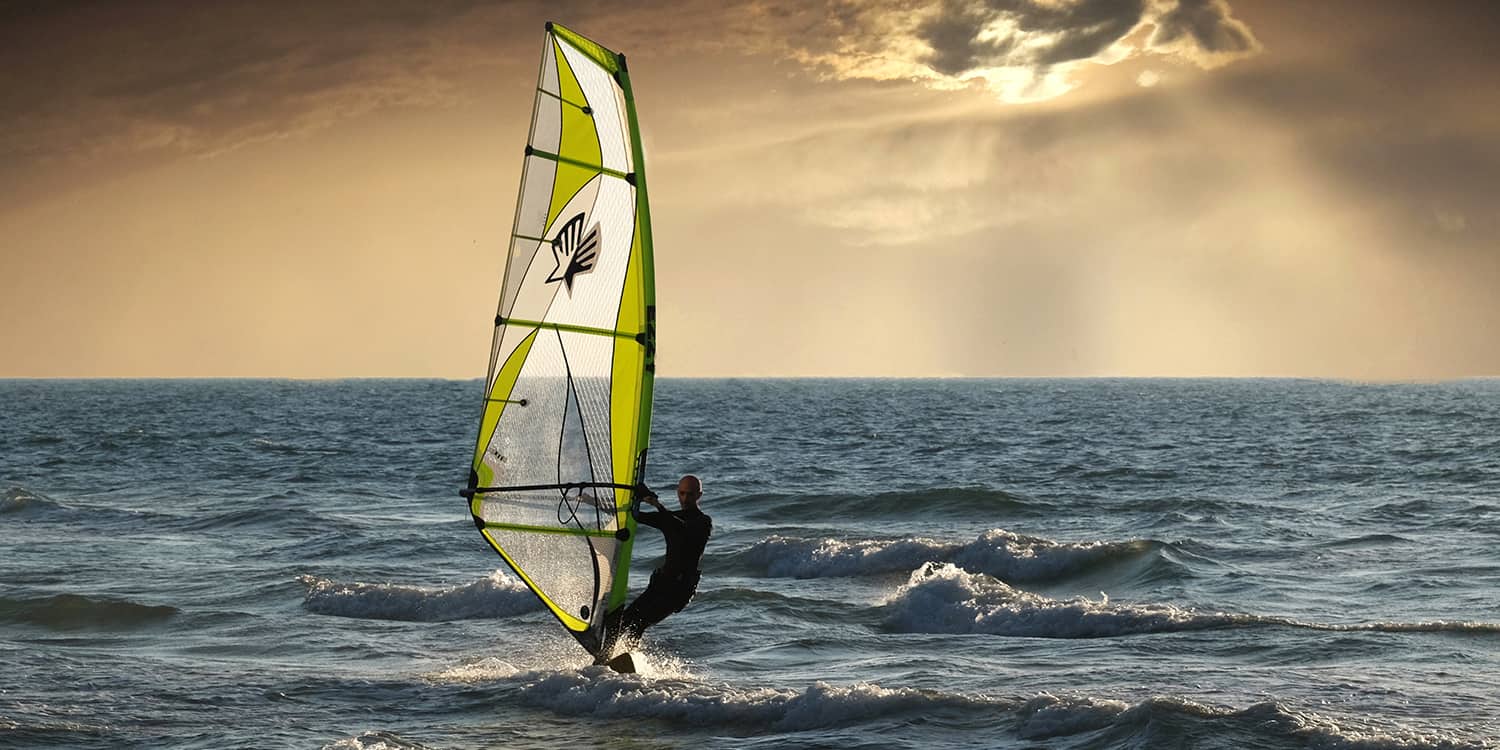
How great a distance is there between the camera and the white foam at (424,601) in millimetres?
17656

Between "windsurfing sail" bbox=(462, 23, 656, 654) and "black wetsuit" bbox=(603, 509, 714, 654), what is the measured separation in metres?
0.30

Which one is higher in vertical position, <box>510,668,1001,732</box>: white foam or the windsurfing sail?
the windsurfing sail

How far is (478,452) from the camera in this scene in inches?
463

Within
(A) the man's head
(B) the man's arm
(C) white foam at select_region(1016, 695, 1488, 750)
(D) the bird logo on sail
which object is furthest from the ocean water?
(D) the bird logo on sail

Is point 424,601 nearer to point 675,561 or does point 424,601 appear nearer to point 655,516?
point 675,561

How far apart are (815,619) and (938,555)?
15.5 ft

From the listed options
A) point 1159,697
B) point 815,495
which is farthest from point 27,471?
point 1159,697

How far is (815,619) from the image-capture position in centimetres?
1738

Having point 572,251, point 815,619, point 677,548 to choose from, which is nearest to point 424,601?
point 815,619

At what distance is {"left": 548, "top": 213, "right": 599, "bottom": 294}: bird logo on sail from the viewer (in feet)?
37.7

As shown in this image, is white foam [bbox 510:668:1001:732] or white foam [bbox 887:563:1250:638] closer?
white foam [bbox 510:668:1001:732]

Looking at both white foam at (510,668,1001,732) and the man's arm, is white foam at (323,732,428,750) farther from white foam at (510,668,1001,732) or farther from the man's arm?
the man's arm

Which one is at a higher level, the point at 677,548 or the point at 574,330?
the point at 574,330

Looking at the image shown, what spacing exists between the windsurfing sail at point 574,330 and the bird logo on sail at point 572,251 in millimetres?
11
